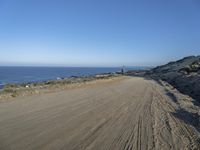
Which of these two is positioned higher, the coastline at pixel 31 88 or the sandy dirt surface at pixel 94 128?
the sandy dirt surface at pixel 94 128

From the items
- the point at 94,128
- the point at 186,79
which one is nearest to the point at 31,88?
the point at 94,128

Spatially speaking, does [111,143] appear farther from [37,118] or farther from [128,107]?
[128,107]

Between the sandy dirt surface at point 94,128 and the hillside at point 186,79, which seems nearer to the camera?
the sandy dirt surface at point 94,128

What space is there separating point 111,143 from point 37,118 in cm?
513

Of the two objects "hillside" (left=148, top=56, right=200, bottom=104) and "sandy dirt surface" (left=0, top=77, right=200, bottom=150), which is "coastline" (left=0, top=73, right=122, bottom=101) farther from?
"hillside" (left=148, top=56, right=200, bottom=104)

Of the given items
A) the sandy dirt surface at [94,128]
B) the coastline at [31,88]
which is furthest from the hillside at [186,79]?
the coastline at [31,88]

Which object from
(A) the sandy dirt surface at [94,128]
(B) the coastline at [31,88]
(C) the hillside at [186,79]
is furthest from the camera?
(C) the hillside at [186,79]

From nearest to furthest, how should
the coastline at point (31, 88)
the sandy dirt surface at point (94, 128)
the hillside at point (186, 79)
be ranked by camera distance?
the sandy dirt surface at point (94, 128) < the coastline at point (31, 88) < the hillside at point (186, 79)

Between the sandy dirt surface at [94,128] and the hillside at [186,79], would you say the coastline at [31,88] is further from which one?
the hillside at [186,79]

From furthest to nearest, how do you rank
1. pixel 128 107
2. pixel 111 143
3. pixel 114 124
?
pixel 128 107, pixel 114 124, pixel 111 143

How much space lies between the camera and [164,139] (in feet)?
34.0

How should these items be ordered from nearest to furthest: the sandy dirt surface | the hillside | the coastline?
the sandy dirt surface, the coastline, the hillside

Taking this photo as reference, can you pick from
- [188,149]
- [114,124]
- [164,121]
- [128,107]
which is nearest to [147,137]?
[188,149]

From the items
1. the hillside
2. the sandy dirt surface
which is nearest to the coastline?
the sandy dirt surface
